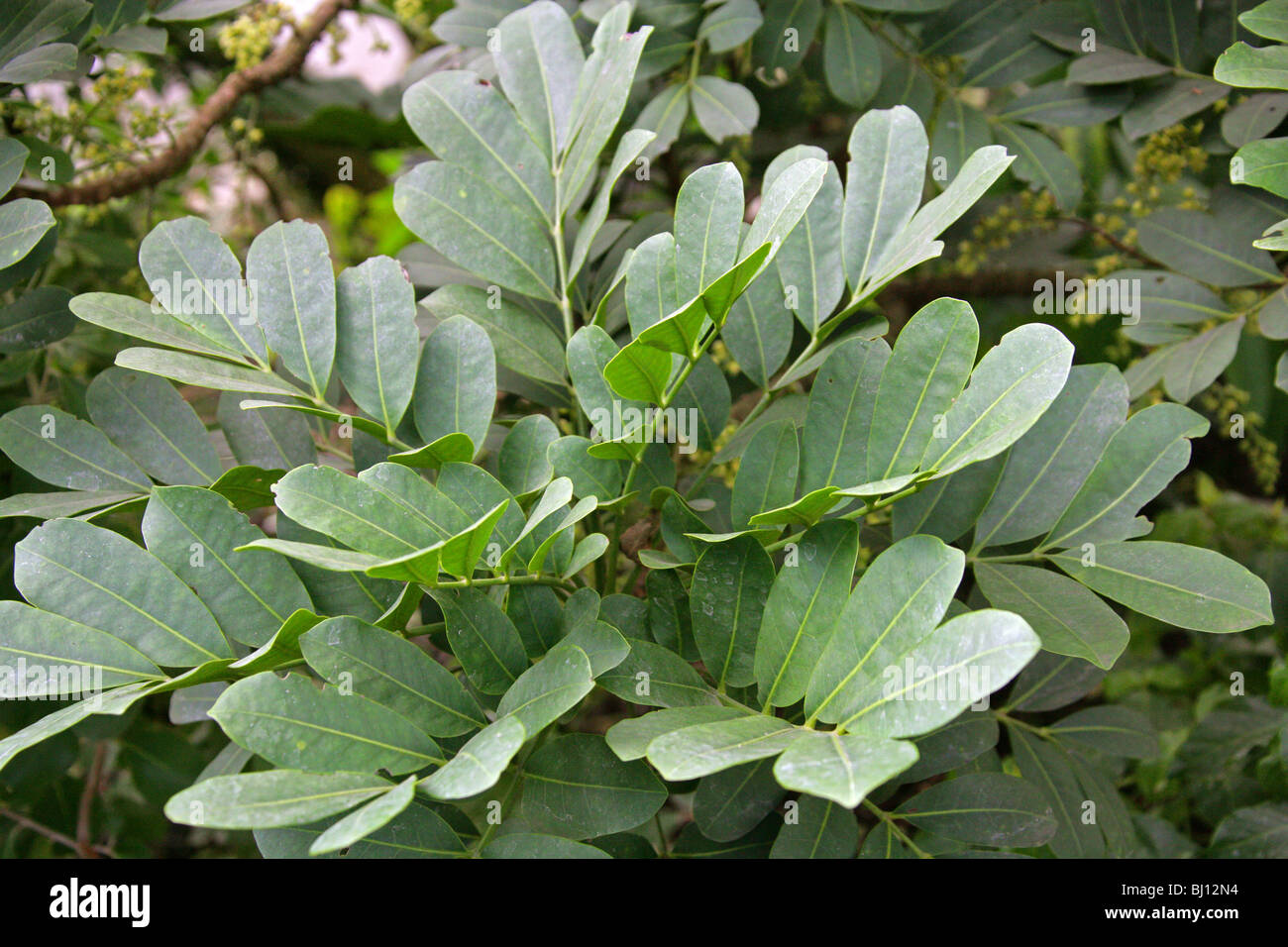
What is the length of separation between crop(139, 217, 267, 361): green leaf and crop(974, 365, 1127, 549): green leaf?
0.59m

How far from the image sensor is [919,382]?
621mm

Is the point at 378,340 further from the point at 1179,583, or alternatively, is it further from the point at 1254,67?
the point at 1254,67

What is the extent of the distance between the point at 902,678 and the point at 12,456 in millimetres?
698

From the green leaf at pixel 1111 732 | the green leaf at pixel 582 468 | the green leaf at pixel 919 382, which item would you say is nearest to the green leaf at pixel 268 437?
the green leaf at pixel 582 468

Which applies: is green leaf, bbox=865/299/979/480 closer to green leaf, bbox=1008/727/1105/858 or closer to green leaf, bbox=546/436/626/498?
green leaf, bbox=546/436/626/498

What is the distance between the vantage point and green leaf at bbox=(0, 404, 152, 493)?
761 mm

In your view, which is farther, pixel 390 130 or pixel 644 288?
pixel 390 130

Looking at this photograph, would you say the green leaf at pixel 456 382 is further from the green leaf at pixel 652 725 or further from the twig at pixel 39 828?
the twig at pixel 39 828

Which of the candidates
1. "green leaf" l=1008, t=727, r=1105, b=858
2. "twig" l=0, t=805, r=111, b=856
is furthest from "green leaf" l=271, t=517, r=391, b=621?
"twig" l=0, t=805, r=111, b=856

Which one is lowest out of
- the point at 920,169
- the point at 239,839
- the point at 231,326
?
the point at 239,839

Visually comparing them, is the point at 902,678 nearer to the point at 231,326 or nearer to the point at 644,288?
the point at 644,288

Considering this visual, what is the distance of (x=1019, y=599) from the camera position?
0.67 m

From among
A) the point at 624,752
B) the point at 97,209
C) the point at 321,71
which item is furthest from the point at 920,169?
the point at 321,71

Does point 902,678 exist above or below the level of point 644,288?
below
